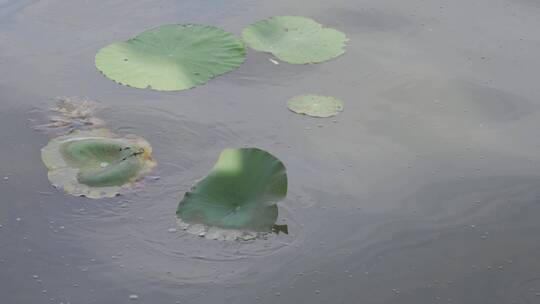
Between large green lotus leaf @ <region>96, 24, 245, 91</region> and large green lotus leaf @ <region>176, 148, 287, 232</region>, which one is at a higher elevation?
large green lotus leaf @ <region>96, 24, 245, 91</region>

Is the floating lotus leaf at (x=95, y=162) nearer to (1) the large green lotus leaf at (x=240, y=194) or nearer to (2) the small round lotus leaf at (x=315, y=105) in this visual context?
(1) the large green lotus leaf at (x=240, y=194)

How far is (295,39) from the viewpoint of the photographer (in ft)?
9.13

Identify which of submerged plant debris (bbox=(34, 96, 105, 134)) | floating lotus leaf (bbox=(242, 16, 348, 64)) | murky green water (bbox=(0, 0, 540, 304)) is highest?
floating lotus leaf (bbox=(242, 16, 348, 64))

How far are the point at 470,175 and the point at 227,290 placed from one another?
31.4 inches

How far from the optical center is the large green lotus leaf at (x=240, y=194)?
6.52 ft

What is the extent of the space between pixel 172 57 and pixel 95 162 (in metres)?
0.58

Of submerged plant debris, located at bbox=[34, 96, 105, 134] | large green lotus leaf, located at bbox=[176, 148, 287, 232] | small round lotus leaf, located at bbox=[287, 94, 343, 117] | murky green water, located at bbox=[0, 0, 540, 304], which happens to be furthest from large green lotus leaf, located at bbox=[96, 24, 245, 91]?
large green lotus leaf, located at bbox=[176, 148, 287, 232]

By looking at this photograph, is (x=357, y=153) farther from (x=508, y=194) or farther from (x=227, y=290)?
(x=227, y=290)

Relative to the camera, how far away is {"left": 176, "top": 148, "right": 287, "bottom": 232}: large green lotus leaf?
6.52ft

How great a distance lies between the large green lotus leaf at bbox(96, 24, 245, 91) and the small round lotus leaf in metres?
0.28

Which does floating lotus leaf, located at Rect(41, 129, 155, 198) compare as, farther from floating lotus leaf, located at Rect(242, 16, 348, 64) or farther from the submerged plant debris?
floating lotus leaf, located at Rect(242, 16, 348, 64)

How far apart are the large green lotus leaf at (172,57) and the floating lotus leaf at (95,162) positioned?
12.3 inches

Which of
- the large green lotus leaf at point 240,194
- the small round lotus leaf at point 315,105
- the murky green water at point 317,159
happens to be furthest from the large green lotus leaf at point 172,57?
the large green lotus leaf at point 240,194

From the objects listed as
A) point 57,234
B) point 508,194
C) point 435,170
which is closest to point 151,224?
point 57,234
